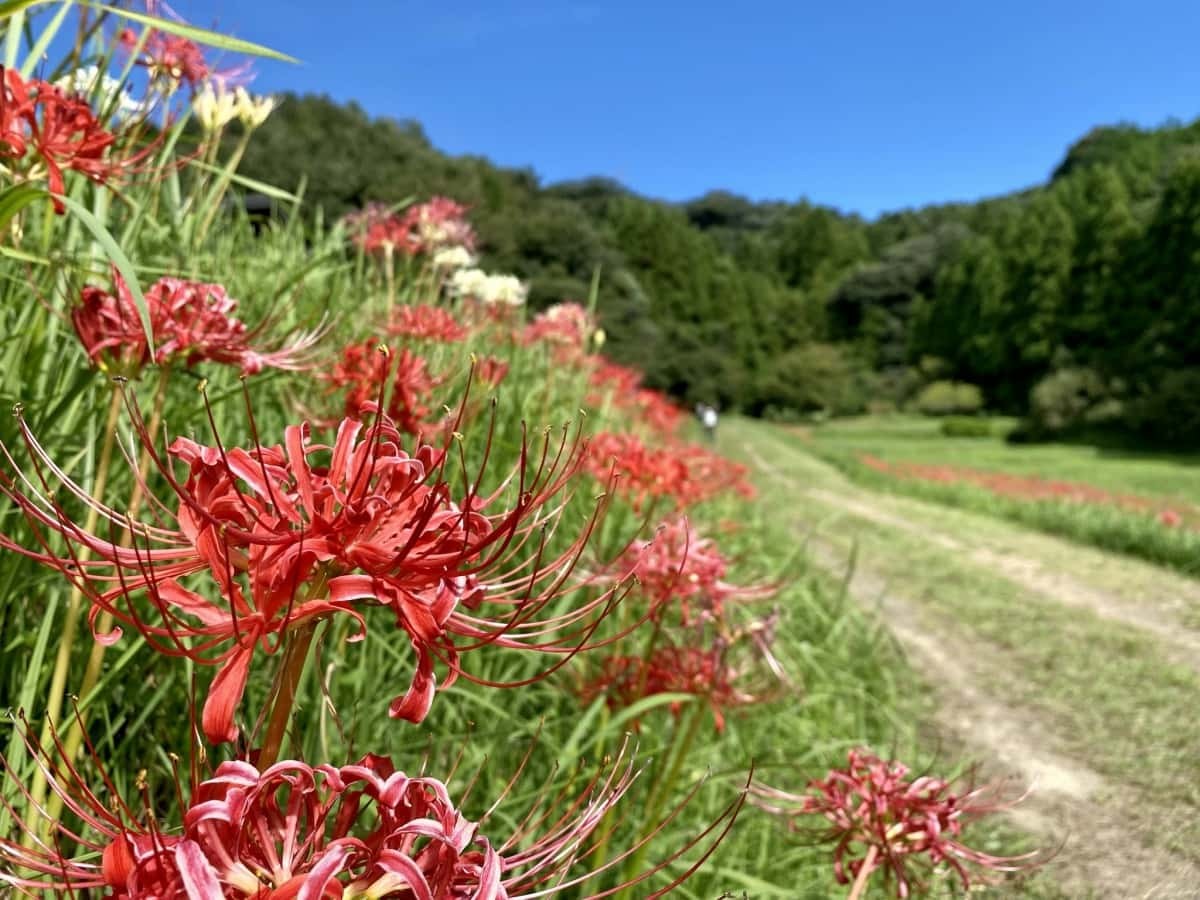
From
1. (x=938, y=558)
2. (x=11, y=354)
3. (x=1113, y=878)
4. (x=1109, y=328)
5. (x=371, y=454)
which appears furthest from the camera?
(x=1109, y=328)

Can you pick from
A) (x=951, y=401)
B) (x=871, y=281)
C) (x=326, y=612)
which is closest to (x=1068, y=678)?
(x=326, y=612)

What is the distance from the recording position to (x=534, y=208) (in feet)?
76.0

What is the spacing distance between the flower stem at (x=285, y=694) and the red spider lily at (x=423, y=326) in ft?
6.27

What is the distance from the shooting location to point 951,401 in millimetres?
37562

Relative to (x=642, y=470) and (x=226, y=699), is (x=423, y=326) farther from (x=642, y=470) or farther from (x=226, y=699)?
(x=226, y=699)

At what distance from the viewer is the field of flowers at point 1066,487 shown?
877 centimetres

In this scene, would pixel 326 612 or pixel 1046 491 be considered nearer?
pixel 326 612

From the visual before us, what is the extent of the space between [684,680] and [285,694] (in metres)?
1.18

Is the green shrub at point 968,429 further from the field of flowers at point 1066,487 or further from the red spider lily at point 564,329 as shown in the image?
the red spider lily at point 564,329

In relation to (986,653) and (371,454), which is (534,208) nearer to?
(986,653)

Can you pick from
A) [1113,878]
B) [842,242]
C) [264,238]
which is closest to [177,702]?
[1113,878]

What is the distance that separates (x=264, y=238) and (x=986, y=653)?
13.2 feet

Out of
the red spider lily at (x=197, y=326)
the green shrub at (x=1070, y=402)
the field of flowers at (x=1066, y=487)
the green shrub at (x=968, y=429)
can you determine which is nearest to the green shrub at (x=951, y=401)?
the green shrub at (x=968, y=429)

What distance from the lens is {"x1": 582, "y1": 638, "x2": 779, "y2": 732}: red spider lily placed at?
1615 millimetres
